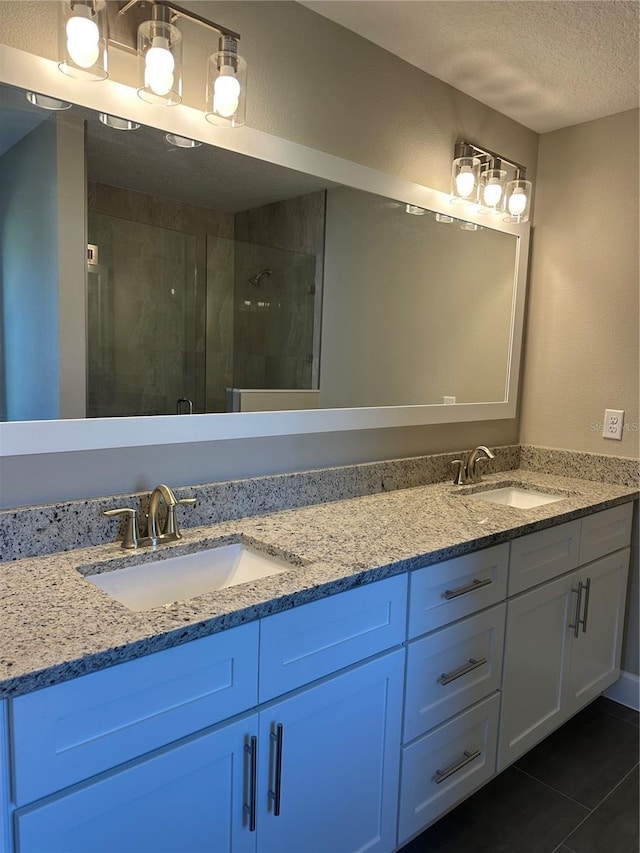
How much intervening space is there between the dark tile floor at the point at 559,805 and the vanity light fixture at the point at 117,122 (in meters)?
1.94

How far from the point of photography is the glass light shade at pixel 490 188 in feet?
7.39

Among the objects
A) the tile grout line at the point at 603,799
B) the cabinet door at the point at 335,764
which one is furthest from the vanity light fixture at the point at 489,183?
the tile grout line at the point at 603,799

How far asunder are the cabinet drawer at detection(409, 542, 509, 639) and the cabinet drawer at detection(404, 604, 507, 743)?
3 centimetres

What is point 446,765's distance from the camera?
5.27 feet

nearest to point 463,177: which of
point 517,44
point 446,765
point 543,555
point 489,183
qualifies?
point 489,183

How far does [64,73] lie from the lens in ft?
4.12

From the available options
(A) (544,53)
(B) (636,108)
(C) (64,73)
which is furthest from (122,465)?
(B) (636,108)

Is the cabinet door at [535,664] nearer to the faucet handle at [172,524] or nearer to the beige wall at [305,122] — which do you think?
the beige wall at [305,122]

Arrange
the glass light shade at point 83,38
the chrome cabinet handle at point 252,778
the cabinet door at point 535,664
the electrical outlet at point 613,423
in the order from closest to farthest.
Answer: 1. the chrome cabinet handle at point 252,778
2. the glass light shade at point 83,38
3. the cabinet door at point 535,664
4. the electrical outlet at point 613,423

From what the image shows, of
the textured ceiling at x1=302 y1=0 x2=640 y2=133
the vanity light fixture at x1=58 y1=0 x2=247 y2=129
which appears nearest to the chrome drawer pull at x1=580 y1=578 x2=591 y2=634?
the textured ceiling at x1=302 y1=0 x2=640 y2=133

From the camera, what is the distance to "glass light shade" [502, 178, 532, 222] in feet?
7.61

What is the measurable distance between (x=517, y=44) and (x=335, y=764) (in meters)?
2.04

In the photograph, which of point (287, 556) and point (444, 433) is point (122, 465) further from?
point (444, 433)

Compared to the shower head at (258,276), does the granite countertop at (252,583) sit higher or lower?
lower
